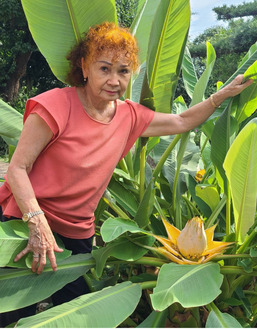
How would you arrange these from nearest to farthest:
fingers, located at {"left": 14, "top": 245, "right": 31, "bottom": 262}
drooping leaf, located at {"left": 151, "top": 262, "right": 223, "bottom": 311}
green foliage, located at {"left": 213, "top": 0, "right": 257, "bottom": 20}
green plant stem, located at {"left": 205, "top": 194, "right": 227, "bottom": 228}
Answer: drooping leaf, located at {"left": 151, "top": 262, "right": 223, "bottom": 311} < fingers, located at {"left": 14, "top": 245, "right": 31, "bottom": 262} < green plant stem, located at {"left": 205, "top": 194, "right": 227, "bottom": 228} < green foliage, located at {"left": 213, "top": 0, "right": 257, "bottom": 20}

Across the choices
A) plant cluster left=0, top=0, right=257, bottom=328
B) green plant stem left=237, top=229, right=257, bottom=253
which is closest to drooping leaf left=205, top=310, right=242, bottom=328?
plant cluster left=0, top=0, right=257, bottom=328

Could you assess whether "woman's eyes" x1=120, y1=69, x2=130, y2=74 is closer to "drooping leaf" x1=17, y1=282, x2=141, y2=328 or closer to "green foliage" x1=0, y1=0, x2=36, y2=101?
"drooping leaf" x1=17, y1=282, x2=141, y2=328

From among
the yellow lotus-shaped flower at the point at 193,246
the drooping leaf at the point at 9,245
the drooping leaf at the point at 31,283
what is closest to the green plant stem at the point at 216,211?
the yellow lotus-shaped flower at the point at 193,246

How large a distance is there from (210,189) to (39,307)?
4.24ft

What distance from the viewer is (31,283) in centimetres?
157

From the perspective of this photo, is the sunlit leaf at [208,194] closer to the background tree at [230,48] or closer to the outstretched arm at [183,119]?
the outstretched arm at [183,119]

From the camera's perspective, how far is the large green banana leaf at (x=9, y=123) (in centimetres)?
216

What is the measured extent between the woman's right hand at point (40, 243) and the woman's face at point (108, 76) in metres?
0.51

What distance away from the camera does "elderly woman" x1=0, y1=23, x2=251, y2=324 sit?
1.55 meters

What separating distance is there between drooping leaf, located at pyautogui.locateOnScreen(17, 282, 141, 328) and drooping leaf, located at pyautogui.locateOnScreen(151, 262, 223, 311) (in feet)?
Result: 0.44

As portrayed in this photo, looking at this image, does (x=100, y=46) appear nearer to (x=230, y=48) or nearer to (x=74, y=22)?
(x=74, y=22)

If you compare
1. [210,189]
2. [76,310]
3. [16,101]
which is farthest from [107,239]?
[16,101]

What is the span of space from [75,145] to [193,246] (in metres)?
0.55

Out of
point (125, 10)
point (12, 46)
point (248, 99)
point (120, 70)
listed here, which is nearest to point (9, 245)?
point (120, 70)
